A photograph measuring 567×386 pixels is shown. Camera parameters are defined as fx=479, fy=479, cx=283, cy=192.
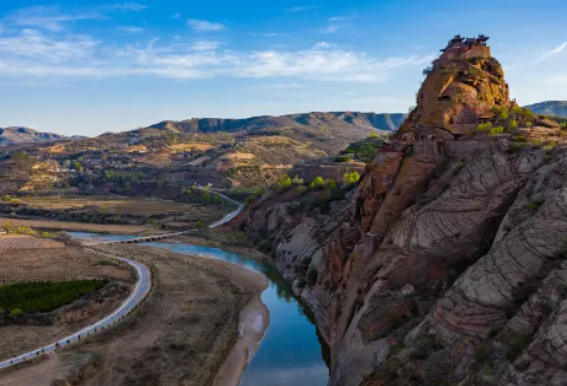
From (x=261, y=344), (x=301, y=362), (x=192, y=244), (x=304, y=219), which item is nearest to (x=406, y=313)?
(x=301, y=362)

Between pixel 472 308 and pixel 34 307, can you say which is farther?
pixel 34 307

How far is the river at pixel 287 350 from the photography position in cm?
4109

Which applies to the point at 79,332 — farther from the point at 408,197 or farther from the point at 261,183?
the point at 261,183

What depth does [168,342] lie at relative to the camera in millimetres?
45969

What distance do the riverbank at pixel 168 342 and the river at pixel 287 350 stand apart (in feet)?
9.63

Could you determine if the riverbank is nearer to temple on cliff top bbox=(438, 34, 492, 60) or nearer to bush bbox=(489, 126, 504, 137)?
bush bbox=(489, 126, 504, 137)

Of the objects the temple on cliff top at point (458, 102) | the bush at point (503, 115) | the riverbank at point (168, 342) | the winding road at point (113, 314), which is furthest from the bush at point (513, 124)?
the winding road at point (113, 314)

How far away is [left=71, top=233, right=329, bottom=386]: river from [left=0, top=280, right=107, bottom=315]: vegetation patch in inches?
890

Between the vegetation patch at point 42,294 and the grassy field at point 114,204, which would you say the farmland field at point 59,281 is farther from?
the grassy field at point 114,204

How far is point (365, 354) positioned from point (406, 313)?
12.9 feet

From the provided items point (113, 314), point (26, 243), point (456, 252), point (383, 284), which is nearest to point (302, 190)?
point (26, 243)

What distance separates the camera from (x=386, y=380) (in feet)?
82.8

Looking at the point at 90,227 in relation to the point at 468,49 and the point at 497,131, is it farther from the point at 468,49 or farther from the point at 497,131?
the point at 497,131

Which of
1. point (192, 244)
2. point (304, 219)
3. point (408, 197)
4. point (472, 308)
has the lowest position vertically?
point (192, 244)
